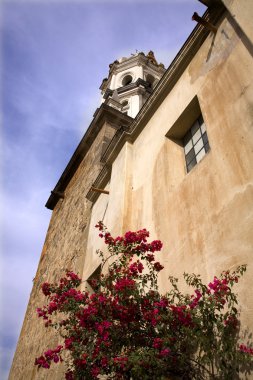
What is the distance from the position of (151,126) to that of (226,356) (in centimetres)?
432

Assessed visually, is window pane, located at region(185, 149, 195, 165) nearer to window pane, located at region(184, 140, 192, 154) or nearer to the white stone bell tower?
window pane, located at region(184, 140, 192, 154)

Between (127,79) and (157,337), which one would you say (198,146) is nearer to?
(157,337)

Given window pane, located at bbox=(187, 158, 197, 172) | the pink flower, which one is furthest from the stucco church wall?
the pink flower

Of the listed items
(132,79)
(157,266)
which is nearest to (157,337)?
(157,266)

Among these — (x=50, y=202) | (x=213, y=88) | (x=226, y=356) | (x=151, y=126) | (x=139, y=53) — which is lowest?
(x=226, y=356)

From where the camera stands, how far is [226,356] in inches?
90.6

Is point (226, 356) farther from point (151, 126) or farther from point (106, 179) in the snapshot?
point (106, 179)

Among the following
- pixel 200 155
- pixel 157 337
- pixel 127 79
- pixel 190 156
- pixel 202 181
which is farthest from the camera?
pixel 127 79

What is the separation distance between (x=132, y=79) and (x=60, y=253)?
661 inches

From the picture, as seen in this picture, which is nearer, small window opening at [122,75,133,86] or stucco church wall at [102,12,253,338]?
stucco church wall at [102,12,253,338]

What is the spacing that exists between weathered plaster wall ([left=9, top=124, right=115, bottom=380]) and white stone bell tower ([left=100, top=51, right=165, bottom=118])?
848 centimetres

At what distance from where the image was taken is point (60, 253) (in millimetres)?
10172

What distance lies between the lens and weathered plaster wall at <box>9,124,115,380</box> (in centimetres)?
782

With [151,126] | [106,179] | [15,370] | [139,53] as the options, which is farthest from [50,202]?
[139,53]
